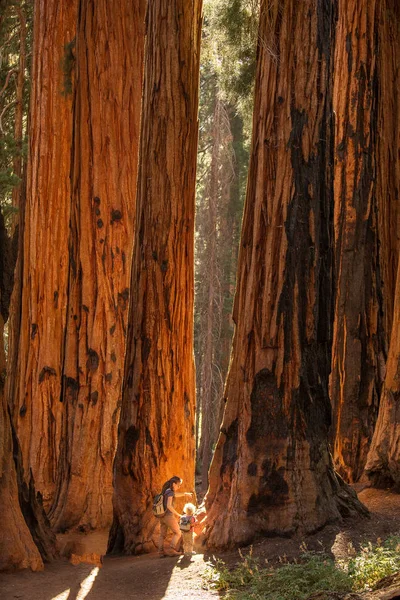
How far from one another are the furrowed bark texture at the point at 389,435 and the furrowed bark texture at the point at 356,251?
135 centimetres

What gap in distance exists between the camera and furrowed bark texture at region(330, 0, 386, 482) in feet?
39.0

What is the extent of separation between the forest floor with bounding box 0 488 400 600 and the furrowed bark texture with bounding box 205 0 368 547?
216mm

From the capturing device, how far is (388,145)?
13.1m

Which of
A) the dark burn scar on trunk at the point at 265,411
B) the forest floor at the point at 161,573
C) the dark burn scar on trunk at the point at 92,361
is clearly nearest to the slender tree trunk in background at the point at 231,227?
the dark burn scar on trunk at the point at 92,361

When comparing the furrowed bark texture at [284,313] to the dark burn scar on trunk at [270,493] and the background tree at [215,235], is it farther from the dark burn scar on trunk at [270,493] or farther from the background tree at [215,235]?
the background tree at [215,235]

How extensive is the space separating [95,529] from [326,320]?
413cm

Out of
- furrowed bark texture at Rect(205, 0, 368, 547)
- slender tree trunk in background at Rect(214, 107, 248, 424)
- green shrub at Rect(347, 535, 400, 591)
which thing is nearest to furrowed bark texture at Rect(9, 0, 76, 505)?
furrowed bark texture at Rect(205, 0, 368, 547)

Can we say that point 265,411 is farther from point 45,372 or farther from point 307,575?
point 45,372

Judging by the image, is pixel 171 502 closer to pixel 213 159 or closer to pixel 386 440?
pixel 386 440

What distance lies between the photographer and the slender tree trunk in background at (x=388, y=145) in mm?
12891

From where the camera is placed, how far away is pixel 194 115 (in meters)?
11.0

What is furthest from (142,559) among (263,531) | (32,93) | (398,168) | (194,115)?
(32,93)

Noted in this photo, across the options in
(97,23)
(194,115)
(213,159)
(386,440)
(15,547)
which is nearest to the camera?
(15,547)

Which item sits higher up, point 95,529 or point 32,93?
point 32,93
